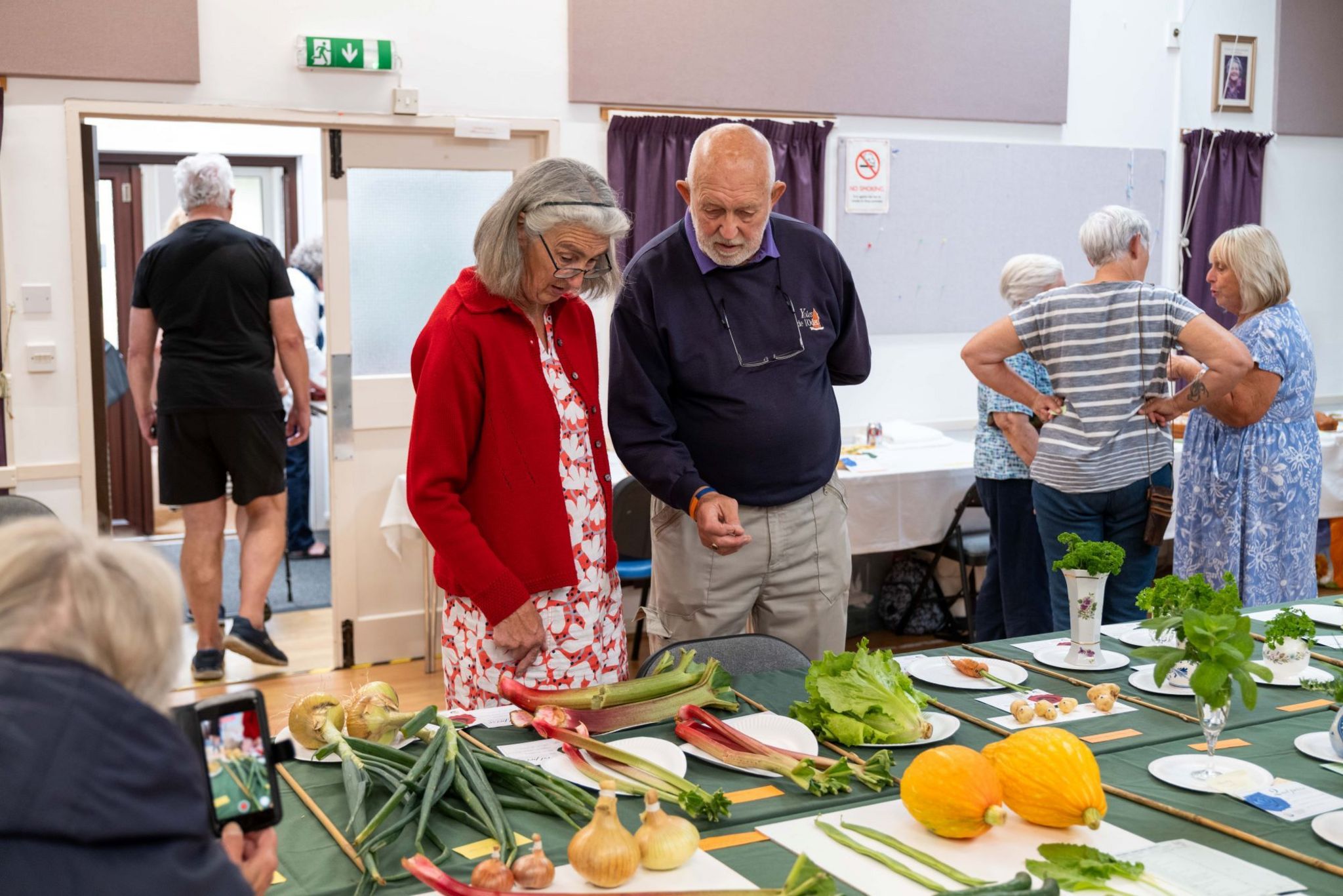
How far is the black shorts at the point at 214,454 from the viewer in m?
4.74

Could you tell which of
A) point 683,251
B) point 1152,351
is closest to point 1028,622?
point 1152,351

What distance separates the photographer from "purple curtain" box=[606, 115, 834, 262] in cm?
535

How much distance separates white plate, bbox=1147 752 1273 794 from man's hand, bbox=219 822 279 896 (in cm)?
120

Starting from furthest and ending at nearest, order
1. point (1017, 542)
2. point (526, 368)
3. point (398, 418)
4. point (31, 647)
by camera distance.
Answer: point (398, 418)
point (1017, 542)
point (526, 368)
point (31, 647)

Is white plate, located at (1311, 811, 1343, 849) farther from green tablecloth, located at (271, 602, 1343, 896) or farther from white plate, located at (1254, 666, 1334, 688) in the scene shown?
white plate, located at (1254, 666, 1334, 688)

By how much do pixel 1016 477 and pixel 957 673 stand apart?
222 centimetres

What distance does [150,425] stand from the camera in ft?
16.6

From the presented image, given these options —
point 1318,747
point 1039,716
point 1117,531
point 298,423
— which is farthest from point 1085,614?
point 298,423

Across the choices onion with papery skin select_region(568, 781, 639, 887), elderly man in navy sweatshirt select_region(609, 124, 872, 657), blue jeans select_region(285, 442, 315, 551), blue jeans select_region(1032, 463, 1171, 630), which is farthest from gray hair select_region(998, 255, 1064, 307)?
blue jeans select_region(285, 442, 315, 551)

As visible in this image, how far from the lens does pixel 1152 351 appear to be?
357 cm

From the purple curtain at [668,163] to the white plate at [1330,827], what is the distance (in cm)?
406

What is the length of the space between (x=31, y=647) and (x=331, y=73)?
4.35 metres

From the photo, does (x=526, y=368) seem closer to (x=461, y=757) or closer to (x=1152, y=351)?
(x=461, y=757)

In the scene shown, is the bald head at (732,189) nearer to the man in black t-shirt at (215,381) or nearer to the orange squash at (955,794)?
the orange squash at (955,794)
